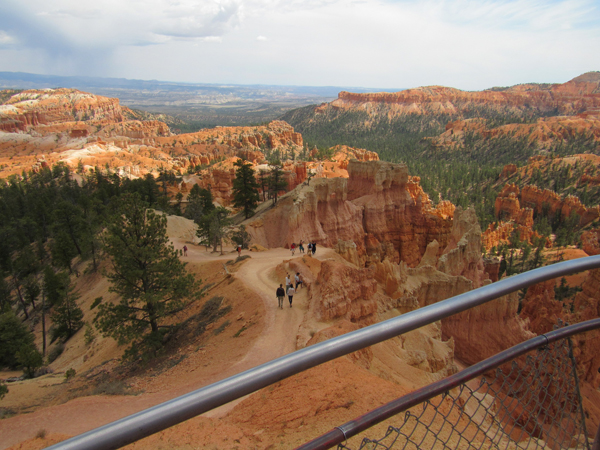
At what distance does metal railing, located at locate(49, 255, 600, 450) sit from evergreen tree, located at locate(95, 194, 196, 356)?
1308 cm

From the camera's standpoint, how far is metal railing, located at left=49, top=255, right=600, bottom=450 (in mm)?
1262

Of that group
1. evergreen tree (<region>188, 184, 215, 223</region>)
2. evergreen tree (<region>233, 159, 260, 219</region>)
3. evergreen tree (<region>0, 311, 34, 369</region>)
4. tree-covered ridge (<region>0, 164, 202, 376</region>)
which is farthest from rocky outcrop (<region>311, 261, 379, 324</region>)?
evergreen tree (<region>188, 184, 215, 223</region>)

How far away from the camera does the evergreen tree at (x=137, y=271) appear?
13805 mm

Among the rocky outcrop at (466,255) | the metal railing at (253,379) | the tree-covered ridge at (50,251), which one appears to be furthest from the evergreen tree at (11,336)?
the rocky outcrop at (466,255)

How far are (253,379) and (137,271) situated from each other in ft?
45.3

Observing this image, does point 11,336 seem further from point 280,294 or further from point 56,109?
point 56,109

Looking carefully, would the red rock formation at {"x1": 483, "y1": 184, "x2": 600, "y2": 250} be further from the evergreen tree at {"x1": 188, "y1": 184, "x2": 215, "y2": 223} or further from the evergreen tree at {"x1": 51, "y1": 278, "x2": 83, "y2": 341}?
the evergreen tree at {"x1": 51, "y1": 278, "x2": 83, "y2": 341}

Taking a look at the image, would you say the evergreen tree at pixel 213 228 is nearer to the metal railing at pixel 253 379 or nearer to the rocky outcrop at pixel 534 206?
the metal railing at pixel 253 379

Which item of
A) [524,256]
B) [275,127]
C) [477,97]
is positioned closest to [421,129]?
[477,97]

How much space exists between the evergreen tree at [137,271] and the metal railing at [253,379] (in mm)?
13084

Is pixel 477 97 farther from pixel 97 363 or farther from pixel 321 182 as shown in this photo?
pixel 97 363

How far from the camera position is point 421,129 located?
14488cm

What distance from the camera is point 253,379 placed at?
4.94 feet

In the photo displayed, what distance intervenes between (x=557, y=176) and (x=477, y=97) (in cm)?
10636
